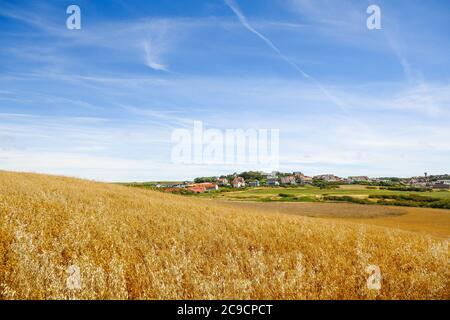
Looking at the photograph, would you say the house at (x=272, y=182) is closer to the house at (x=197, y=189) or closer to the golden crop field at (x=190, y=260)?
the house at (x=197, y=189)

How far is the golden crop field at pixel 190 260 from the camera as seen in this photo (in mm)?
3912

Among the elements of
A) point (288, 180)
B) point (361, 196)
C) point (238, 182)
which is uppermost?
point (288, 180)

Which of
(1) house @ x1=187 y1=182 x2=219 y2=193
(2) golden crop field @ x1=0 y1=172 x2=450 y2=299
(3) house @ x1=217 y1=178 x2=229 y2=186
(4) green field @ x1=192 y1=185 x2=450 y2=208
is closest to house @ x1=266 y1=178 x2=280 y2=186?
(3) house @ x1=217 y1=178 x2=229 y2=186

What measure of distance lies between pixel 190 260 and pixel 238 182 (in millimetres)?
72772

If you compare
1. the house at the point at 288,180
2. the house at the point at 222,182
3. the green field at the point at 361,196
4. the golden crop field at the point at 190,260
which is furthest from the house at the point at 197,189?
the golden crop field at the point at 190,260

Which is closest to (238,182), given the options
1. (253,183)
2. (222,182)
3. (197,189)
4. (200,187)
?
(222,182)

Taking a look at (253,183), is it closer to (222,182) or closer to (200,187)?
(222,182)

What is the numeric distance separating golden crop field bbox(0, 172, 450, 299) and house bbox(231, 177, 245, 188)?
67.2 m

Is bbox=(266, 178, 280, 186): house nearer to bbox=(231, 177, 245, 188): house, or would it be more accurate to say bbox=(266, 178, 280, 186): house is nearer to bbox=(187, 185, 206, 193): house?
bbox=(231, 177, 245, 188): house

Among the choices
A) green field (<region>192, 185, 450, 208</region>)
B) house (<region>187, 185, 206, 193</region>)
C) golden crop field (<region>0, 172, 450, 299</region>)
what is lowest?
green field (<region>192, 185, 450, 208</region>)

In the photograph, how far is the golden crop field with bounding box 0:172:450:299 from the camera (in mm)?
3912

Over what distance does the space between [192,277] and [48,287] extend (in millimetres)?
1849

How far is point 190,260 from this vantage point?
4.89 metres


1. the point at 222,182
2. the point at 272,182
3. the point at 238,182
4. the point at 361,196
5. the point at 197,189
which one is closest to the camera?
the point at 361,196
